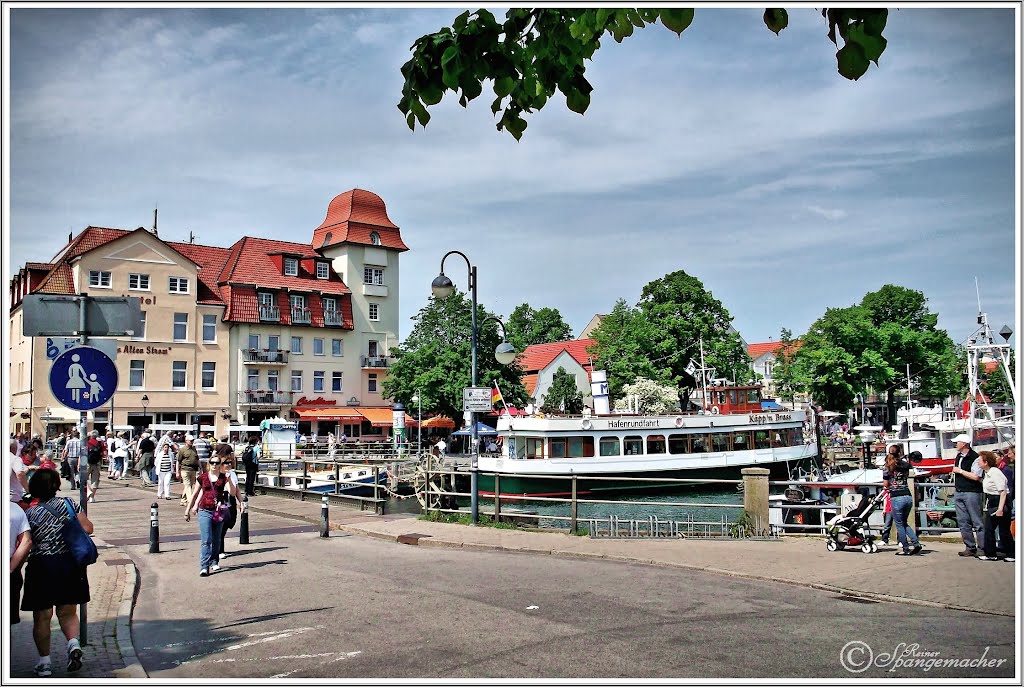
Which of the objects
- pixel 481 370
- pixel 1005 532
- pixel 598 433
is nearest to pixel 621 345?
pixel 481 370

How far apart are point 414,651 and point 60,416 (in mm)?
41955

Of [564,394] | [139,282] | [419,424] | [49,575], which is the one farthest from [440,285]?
[564,394]

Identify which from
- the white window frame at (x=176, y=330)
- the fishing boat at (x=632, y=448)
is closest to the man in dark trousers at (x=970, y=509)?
the fishing boat at (x=632, y=448)

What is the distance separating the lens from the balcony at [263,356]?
57.3 m

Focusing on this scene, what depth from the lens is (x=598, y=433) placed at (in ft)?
130

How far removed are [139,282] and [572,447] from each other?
28.3 metres

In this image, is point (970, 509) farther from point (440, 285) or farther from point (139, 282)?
point (139, 282)

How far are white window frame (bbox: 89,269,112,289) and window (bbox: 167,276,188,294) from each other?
14.5 ft

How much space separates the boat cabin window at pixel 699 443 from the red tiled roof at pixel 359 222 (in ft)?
93.4

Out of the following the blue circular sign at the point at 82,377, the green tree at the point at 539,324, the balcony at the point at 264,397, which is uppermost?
the green tree at the point at 539,324

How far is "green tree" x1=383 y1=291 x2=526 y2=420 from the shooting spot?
2094 inches

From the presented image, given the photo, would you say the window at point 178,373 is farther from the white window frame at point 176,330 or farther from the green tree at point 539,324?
the green tree at point 539,324

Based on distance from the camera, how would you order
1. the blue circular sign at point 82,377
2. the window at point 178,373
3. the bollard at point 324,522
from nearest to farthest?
1. the blue circular sign at point 82,377
2. the bollard at point 324,522
3. the window at point 178,373

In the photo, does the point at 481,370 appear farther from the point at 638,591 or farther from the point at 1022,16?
the point at 1022,16
